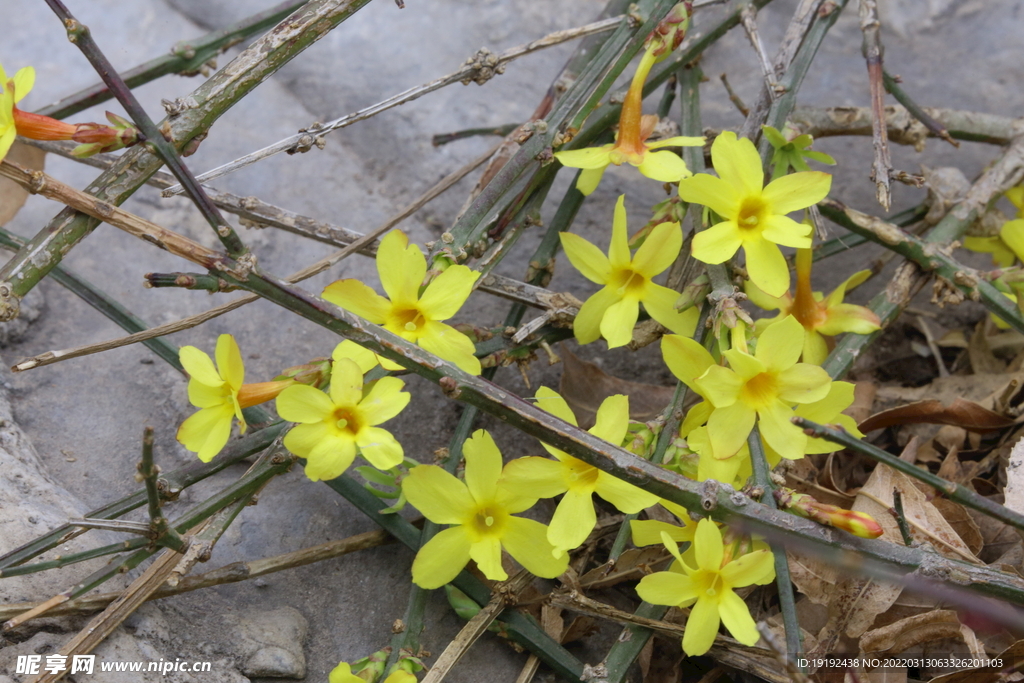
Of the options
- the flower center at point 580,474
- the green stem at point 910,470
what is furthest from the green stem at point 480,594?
the green stem at point 910,470

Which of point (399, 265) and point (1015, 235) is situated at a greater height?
point (399, 265)

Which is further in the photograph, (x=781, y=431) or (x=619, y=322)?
(x=619, y=322)

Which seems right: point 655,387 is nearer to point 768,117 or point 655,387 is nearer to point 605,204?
point 768,117

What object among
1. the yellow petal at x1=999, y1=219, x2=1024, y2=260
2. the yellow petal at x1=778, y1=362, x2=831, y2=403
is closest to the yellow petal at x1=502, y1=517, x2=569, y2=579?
the yellow petal at x1=778, y1=362, x2=831, y2=403

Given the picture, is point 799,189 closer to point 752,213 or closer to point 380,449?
point 752,213

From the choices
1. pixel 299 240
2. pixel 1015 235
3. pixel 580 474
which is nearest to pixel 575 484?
pixel 580 474

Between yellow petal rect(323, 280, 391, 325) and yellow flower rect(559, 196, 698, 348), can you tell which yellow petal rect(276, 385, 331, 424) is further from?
yellow flower rect(559, 196, 698, 348)

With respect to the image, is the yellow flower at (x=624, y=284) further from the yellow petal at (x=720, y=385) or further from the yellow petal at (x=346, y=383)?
the yellow petal at (x=346, y=383)
